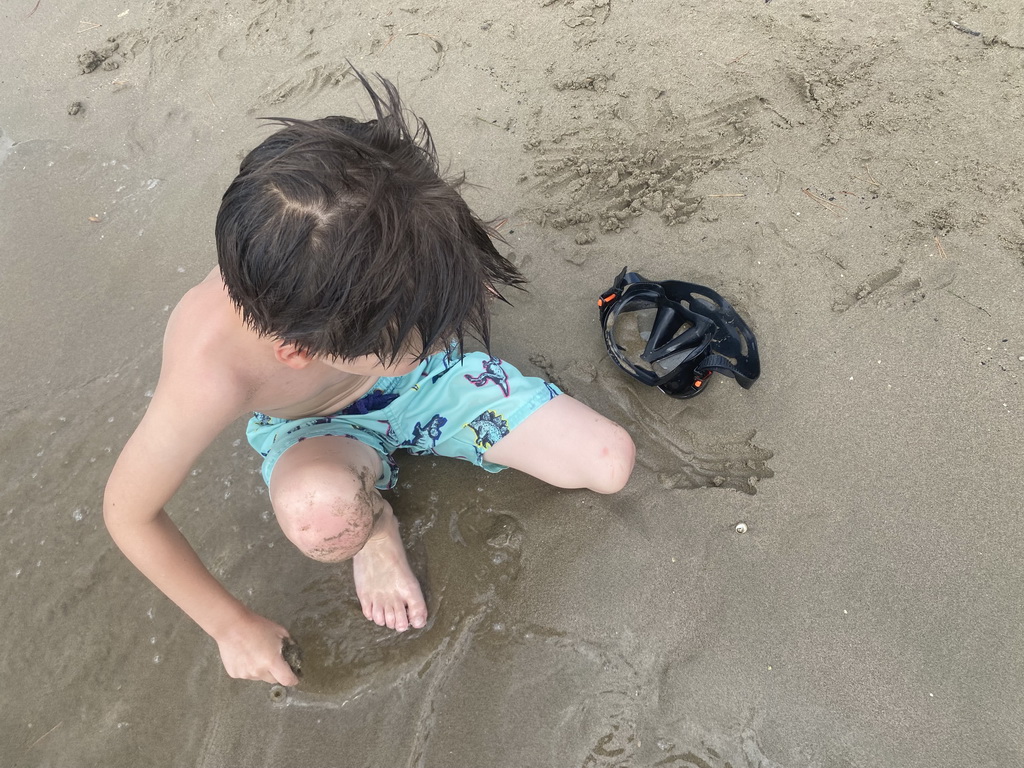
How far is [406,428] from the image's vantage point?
192 cm

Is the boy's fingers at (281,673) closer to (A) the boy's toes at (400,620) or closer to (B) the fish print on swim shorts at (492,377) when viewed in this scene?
(A) the boy's toes at (400,620)

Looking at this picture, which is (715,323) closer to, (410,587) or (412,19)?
(410,587)

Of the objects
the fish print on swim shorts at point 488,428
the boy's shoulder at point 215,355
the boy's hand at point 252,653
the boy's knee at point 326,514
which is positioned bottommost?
the boy's hand at point 252,653

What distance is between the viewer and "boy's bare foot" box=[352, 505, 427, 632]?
179 centimetres

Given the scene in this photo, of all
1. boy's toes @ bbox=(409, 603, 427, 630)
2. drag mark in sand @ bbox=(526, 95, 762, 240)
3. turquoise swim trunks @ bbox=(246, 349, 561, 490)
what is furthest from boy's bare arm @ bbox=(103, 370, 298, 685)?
drag mark in sand @ bbox=(526, 95, 762, 240)

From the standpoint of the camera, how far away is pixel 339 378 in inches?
69.6

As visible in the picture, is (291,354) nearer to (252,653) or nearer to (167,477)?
(167,477)

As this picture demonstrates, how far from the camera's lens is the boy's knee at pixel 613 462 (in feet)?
5.97

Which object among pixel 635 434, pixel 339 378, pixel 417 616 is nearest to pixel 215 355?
pixel 339 378

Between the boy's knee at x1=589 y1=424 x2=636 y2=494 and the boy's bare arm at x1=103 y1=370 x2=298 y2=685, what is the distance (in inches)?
35.0

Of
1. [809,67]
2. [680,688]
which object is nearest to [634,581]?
[680,688]

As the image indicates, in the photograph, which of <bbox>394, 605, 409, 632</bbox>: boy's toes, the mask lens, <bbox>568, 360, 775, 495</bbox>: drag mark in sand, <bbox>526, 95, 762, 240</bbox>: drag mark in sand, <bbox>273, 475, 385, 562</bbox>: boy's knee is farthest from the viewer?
<bbox>526, 95, 762, 240</bbox>: drag mark in sand

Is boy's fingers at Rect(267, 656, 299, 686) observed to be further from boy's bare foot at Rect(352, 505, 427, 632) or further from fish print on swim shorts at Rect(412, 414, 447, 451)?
fish print on swim shorts at Rect(412, 414, 447, 451)

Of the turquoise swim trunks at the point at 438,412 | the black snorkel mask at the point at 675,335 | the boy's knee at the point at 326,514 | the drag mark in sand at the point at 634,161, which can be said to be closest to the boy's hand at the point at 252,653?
the boy's knee at the point at 326,514
